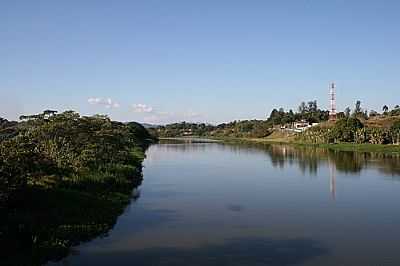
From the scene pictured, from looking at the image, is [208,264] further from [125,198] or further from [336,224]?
[125,198]

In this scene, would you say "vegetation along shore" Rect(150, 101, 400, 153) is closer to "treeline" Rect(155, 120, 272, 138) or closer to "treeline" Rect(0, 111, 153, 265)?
"treeline" Rect(155, 120, 272, 138)

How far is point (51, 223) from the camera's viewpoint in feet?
42.3

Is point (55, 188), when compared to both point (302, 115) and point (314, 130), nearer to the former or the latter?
point (314, 130)

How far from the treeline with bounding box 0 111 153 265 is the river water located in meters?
0.73

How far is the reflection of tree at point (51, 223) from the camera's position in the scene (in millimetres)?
10750

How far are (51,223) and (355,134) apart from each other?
62.2m

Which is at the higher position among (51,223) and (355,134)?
(355,134)

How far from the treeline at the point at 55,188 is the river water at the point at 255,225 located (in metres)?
0.73

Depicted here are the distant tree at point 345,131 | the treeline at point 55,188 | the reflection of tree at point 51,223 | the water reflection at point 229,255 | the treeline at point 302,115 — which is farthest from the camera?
the treeline at point 302,115

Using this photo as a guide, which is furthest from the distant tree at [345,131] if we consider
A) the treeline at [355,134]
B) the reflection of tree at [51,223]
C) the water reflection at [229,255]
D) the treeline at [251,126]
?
the water reflection at [229,255]

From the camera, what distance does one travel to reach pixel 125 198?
64.5 ft

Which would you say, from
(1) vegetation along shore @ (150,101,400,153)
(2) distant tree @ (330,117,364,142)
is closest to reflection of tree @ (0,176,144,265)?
(1) vegetation along shore @ (150,101,400,153)

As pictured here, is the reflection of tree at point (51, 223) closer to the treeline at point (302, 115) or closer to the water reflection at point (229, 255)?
the water reflection at point (229, 255)

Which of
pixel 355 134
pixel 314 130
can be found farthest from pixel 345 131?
pixel 314 130
